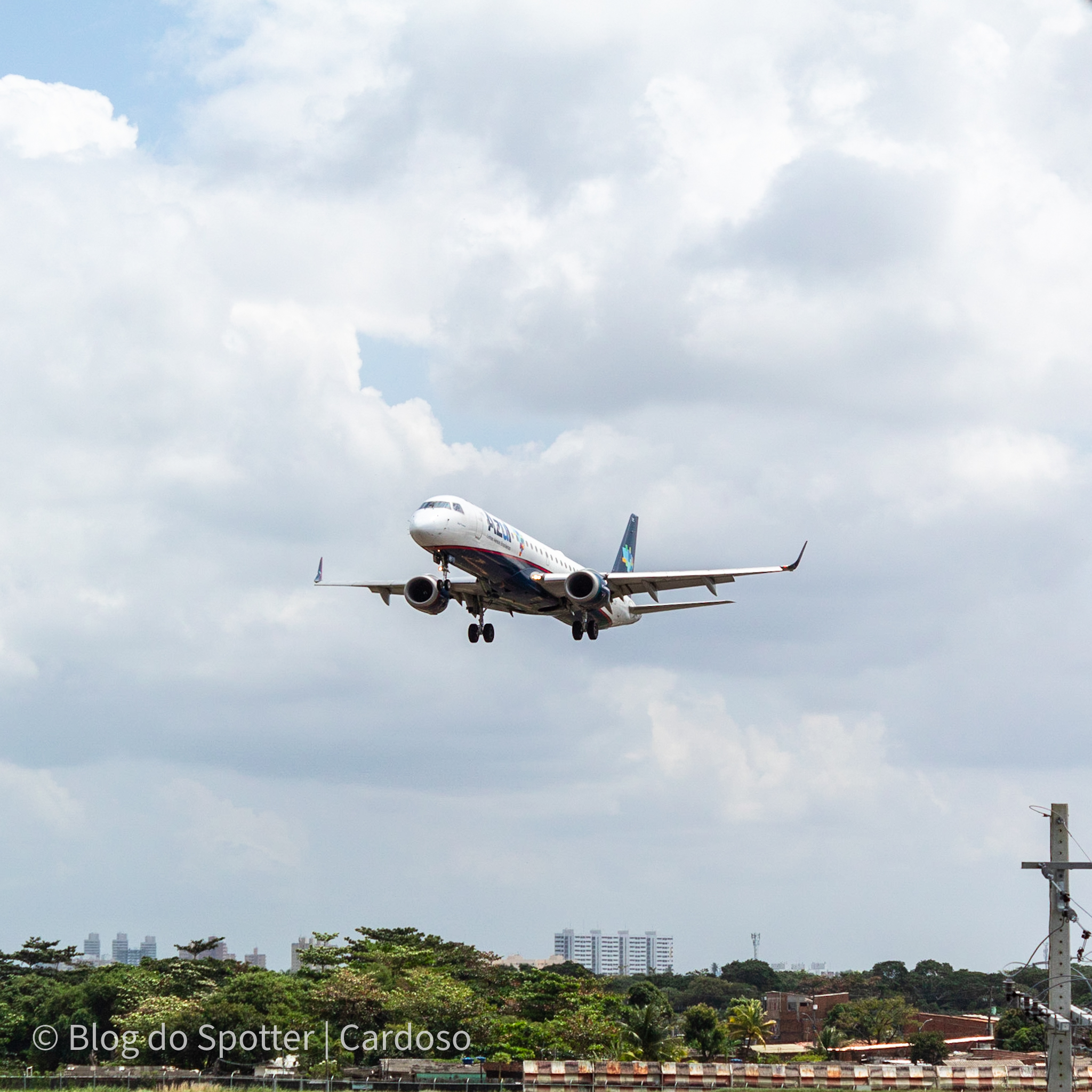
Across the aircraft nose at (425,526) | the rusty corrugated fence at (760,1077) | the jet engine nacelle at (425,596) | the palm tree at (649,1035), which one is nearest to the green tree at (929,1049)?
the palm tree at (649,1035)

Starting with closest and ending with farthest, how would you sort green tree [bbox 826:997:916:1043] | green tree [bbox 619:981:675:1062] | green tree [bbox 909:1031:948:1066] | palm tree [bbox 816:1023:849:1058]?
green tree [bbox 619:981:675:1062], green tree [bbox 909:1031:948:1066], palm tree [bbox 816:1023:849:1058], green tree [bbox 826:997:916:1043]

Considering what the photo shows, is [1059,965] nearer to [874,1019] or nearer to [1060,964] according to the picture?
[1060,964]

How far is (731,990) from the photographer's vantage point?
193125 millimetres

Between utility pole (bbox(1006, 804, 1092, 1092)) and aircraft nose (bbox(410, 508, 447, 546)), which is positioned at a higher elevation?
aircraft nose (bbox(410, 508, 447, 546))

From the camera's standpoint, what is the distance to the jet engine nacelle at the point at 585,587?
6181cm

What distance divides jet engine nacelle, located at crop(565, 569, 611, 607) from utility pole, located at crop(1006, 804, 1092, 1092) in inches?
1315

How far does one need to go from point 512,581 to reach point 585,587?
329cm

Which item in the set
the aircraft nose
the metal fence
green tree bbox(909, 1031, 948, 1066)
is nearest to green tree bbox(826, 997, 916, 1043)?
green tree bbox(909, 1031, 948, 1066)

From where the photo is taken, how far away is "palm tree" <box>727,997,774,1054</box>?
113 meters

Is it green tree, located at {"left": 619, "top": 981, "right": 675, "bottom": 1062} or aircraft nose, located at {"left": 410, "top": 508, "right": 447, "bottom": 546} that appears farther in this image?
green tree, located at {"left": 619, "top": 981, "right": 675, "bottom": 1062}

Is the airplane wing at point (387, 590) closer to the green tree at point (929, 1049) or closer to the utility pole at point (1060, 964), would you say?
the utility pole at point (1060, 964)

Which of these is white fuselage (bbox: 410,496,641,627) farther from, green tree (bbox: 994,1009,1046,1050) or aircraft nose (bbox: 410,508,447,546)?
green tree (bbox: 994,1009,1046,1050)

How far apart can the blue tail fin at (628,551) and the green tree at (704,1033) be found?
1542 inches

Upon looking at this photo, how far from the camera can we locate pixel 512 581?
61531mm
